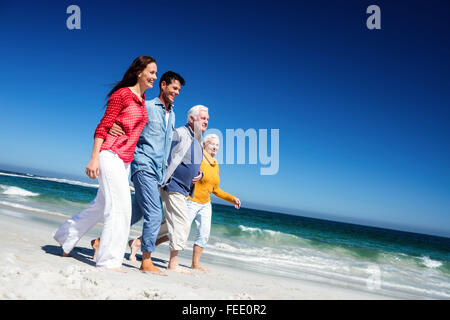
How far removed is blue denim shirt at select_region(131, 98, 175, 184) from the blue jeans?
6cm

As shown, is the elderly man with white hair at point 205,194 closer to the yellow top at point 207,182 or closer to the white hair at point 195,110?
the yellow top at point 207,182

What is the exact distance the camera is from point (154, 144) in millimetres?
3029

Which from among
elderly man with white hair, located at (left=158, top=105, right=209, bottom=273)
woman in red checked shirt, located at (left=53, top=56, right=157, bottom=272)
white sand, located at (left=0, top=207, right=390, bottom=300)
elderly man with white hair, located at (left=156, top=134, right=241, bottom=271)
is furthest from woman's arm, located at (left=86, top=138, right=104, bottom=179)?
elderly man with white hair, located at (left=156, top=134, right=241, bottom=271)

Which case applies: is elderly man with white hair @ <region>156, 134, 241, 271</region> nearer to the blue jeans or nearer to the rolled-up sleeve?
the blue jeans

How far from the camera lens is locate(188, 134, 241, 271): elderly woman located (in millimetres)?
3939

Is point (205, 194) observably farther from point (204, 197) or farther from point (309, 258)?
point (309, 258)

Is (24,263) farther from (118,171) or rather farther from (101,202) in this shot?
(118,171)

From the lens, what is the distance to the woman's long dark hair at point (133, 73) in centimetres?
291

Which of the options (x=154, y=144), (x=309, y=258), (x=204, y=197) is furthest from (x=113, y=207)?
(x=309, y=258)

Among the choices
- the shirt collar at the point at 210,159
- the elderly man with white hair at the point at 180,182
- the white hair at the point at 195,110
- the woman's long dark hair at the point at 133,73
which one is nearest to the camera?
the woman's long dark hair at the point at 133,73

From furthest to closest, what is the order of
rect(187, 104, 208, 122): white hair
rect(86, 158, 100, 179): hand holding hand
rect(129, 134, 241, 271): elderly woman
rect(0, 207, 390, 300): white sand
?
1. rect(129, 134, 241, 271): elderly woman
2. rect(187, 104, 208, 122): white hair
3. rect(86, 158, 100, 179): hand holding hand
4. rect(0, 207, 390, 300): white sand

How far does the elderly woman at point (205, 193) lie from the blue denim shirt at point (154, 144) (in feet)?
2.79

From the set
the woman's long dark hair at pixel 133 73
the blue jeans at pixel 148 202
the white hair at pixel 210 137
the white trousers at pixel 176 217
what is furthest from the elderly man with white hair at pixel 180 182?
the woman's long dark hair at pixel 133 73

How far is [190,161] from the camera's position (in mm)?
3566
